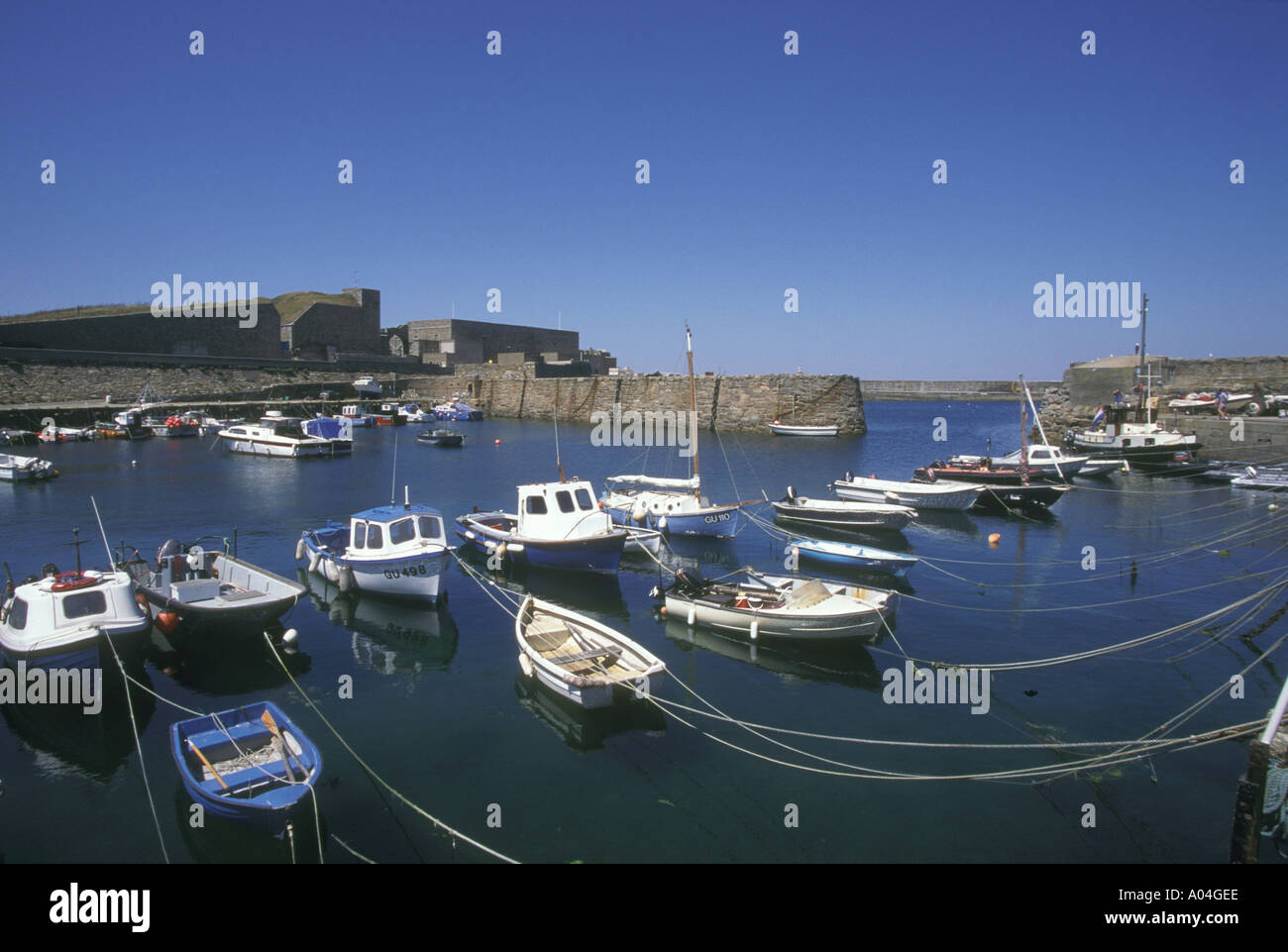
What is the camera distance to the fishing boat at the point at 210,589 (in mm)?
15812

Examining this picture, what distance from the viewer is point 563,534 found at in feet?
72.5

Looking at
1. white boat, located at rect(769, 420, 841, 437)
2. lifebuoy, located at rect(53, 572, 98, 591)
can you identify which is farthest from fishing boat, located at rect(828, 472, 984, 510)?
white boat, located at rect(769, 420, 841, 437)

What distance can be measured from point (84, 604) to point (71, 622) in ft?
1.30

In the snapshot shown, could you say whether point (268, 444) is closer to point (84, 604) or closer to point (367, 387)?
point (367, 387)

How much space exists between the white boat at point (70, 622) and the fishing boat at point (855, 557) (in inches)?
698

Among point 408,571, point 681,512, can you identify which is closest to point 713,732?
point 408,571

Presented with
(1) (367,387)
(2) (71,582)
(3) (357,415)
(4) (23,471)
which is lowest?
(2) (71,582)

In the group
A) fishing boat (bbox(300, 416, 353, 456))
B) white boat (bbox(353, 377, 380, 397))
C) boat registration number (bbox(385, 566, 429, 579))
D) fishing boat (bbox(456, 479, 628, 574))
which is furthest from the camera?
white boat (bbox(353, 377, 380, 397))

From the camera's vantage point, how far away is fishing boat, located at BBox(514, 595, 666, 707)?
41.4 ft

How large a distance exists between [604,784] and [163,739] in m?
7.42

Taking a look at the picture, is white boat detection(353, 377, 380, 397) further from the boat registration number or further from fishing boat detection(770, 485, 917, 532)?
the boat registration number

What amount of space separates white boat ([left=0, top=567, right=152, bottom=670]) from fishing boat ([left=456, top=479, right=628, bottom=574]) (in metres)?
10.0

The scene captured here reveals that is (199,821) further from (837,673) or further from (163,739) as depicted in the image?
(837,673)
